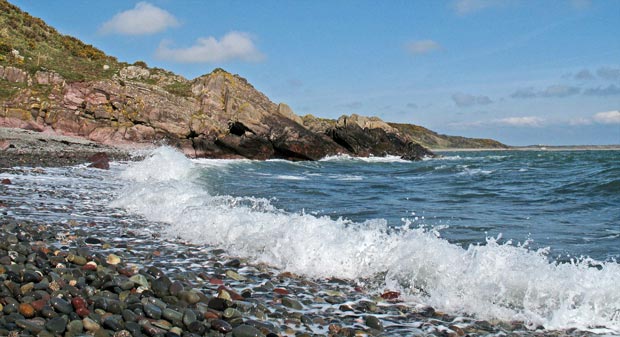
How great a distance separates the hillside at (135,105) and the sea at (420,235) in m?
18.7

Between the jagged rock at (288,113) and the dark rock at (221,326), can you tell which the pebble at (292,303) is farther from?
the jagged rock at (288,113)

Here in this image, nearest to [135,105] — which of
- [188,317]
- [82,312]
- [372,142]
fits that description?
[372,142]

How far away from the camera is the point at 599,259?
6730 millimetres

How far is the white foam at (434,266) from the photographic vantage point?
14.8 feet

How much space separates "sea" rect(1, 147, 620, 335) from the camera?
15.5ft

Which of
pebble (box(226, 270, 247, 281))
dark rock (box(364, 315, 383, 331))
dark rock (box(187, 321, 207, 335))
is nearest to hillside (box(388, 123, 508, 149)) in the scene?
pebble (box(226, 270, 247, 281))

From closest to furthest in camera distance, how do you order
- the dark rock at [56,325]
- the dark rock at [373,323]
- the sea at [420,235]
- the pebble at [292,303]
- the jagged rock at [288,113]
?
the dark rock at [56,325] → the dark rock at [373,323] → the pebble at [292,303] → the sea at [420,235] → the jagged rock at [288,113]

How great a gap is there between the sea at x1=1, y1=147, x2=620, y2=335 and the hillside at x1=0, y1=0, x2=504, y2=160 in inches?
738

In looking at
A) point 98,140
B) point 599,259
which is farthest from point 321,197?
point 98,140

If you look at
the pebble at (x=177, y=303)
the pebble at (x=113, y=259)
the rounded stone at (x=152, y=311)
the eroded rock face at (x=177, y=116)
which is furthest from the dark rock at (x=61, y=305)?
the eroded rock face at (x=177, y=116)

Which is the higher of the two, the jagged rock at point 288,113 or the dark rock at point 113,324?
the jagged rock at point 288,113

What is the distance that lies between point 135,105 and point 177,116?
9.61 ft

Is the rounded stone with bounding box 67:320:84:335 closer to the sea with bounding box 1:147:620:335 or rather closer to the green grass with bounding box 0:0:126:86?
the sea with bounding box 1:147:620:335

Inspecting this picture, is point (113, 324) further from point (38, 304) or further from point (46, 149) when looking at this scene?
point (46, 149)
